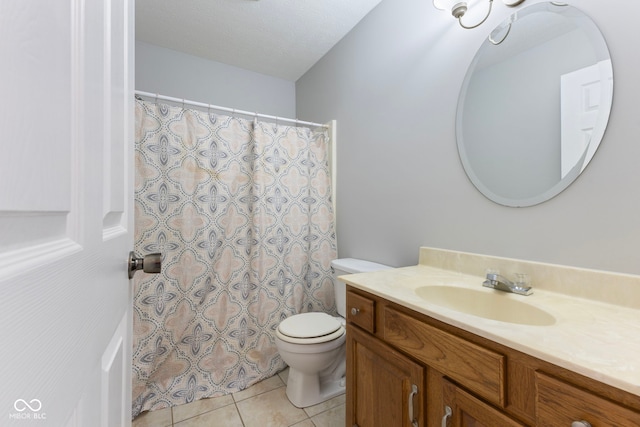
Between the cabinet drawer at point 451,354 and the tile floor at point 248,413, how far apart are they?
0.86m

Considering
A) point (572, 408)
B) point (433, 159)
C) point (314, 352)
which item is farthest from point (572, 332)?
point (314, 352)

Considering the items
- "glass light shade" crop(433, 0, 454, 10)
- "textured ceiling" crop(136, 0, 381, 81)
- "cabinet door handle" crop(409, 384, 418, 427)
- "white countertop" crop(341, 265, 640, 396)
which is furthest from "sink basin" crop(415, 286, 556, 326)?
"textured ceiling" crop(136, 0, 381, 81)

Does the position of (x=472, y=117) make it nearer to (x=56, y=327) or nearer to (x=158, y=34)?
(x=56, y=327)

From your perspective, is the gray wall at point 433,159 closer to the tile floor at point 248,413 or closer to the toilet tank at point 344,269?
the toilet tank at point 344,269

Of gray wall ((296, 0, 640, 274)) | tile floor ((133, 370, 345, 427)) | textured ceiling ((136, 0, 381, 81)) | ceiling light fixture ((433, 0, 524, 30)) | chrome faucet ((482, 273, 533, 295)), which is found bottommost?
tile floor ((133, 370, 345, 427))

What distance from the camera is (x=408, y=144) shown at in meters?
1.52

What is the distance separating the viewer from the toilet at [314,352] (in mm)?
1453

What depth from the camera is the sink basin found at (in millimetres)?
865

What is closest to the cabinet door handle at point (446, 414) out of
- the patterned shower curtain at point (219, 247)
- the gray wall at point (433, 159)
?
the gray wall at point (433, 159)

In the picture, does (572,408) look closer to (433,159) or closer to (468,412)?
(468,412)

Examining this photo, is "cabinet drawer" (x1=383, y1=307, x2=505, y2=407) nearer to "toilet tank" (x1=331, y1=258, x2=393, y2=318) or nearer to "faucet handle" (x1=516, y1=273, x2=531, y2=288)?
"faucet handle" (x1=516, y1=273, x2=531, y2=288)

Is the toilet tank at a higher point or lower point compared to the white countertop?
lower

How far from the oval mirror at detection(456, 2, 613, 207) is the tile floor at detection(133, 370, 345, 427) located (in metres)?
1.42

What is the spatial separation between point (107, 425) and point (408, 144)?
1562 mm
